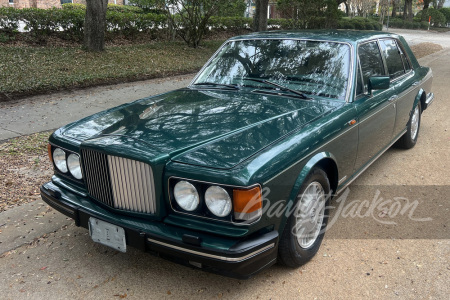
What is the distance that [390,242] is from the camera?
11.3 ft

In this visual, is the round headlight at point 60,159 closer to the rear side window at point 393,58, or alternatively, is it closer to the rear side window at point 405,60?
the rear side window at point 393,58

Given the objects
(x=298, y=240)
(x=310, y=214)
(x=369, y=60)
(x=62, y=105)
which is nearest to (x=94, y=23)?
(x=62, y=105)

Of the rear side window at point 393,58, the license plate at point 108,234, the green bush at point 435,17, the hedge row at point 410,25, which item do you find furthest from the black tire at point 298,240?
the green bush at point 435,17

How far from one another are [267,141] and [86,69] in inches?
318

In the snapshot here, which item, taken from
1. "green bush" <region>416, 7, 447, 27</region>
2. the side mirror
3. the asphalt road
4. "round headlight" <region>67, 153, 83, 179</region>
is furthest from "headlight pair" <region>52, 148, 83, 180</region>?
"green bush" <region>416, 7, 447, 27</region>

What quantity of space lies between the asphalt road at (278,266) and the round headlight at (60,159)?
2.25 feet

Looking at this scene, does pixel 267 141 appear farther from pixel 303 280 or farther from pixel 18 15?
pixel 18 15

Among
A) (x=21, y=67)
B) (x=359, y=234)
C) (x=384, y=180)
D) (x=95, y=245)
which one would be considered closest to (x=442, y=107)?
(x=384, y=180)

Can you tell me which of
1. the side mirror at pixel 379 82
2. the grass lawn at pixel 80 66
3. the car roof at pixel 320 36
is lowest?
the grass lawn at pixel 80 66

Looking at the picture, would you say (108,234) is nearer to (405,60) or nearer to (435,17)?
(405,60)

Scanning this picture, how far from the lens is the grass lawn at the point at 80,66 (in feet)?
27.5

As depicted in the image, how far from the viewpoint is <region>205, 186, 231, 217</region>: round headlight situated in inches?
95.8

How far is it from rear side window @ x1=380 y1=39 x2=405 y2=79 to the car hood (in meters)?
1.57

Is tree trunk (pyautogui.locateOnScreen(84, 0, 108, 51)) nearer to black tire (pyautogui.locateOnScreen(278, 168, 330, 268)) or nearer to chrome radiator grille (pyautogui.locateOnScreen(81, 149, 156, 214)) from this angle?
chrome radiator grille (pyautogui.locateOnScreen(81, 149, 156, 214))
